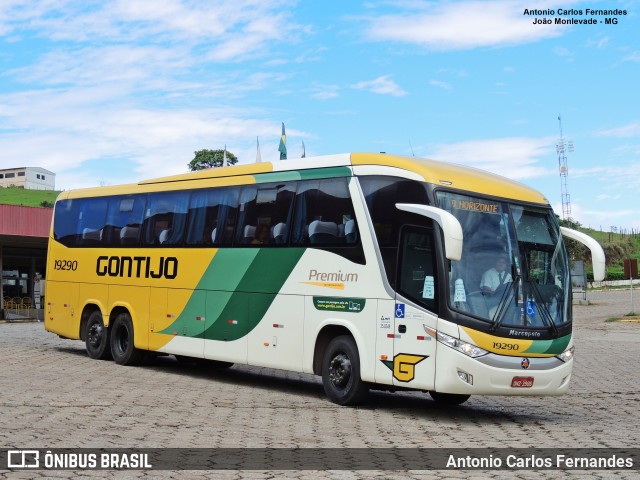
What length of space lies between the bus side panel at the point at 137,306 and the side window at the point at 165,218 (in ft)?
3.41

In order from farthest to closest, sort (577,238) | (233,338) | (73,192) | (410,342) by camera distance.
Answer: (73,192) → (233,338) → (577,238) → (410,342)

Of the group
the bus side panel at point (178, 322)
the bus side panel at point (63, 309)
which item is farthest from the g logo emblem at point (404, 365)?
the bus side panel at point (63, 309)

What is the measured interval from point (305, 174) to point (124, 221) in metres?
6.36

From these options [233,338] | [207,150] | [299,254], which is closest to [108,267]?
[233,338]

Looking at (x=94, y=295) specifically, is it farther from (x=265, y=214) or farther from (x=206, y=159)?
(x=206, y=159)

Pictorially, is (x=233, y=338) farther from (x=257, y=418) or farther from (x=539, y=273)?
(x=539, y=273)

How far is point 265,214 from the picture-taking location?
16750 mm

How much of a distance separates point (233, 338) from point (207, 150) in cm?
9289

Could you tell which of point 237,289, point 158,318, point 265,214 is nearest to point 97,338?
point 158,318

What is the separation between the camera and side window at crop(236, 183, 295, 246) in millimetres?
16219

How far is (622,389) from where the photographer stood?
58.7ft

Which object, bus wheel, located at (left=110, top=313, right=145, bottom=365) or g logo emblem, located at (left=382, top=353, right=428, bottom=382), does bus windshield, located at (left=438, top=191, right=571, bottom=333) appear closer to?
g logo emblem, located at (left=382, top=353, right=428, bottom=382)

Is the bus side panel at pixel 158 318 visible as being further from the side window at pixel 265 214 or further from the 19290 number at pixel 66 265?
the 19290 number at pixel 66 265

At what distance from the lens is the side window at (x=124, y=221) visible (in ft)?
67.3
